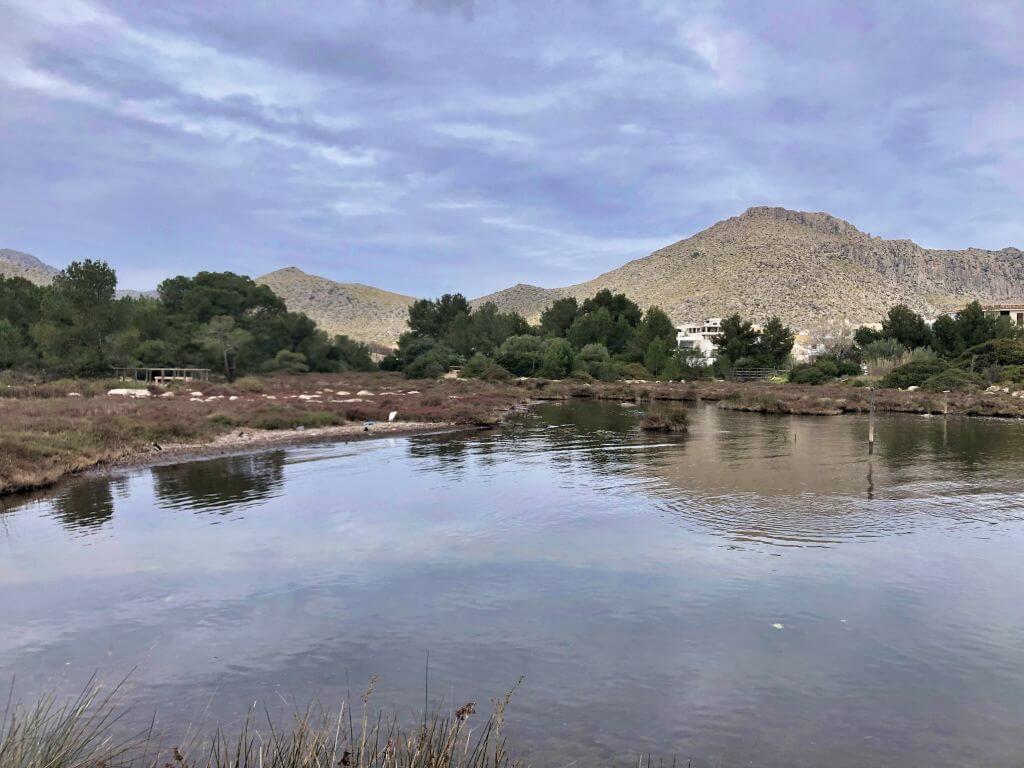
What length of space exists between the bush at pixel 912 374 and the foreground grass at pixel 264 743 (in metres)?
71.1

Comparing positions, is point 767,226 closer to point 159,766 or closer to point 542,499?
point 542,499

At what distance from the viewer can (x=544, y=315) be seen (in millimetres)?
119062

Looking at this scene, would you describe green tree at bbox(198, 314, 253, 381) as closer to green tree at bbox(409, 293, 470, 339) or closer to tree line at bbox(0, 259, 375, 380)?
Result: tree line at bbox(0, 259, 375, 380)

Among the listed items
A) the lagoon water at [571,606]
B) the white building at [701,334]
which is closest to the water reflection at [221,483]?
the lagoon water at [571,606]

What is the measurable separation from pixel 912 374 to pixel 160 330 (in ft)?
254

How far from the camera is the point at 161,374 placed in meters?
66.1

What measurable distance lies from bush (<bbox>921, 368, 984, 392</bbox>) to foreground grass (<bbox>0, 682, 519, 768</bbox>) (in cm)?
6552

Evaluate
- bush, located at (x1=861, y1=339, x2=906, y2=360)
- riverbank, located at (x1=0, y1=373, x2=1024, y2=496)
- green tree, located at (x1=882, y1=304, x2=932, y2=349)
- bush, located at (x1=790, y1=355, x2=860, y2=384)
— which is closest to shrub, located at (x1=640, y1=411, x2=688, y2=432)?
riverbank, located at (x1=0, y1=373, x2=1024, y2=496)

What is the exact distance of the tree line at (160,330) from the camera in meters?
58.0

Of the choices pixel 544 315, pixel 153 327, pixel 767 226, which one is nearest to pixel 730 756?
pixel 153 327

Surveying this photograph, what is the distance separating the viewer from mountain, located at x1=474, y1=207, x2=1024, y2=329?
14921 cm

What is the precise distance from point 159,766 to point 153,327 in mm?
74438

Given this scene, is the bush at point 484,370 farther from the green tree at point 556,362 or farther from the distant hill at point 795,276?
the distant hill at point 795,276

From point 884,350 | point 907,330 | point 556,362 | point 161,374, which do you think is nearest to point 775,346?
point 884,350
